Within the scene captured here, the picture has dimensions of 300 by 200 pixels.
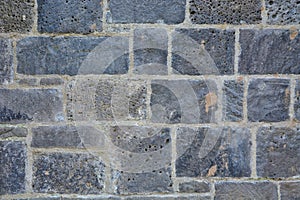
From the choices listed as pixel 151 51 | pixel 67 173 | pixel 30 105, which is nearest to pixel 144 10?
pixel 151 51

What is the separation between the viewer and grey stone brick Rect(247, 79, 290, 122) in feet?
8.10

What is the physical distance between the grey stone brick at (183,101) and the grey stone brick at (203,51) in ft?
0.27

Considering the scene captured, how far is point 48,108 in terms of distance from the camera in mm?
2475

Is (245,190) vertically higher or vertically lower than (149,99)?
lower

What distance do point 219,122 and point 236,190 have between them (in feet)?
1.39

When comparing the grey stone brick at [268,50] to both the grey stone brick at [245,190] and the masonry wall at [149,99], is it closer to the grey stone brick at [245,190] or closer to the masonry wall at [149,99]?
the masonry wall at [149,99]

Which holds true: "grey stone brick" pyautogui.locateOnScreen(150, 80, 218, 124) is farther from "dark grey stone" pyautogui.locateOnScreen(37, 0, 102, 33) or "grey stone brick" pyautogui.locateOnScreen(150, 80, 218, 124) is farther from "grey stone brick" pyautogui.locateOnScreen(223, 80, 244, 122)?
"dark grey stone" pyautogui.locateOnScreen(37, 0, 102, 33)

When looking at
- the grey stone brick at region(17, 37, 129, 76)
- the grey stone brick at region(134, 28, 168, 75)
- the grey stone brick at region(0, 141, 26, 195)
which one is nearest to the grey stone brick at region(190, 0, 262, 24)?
the grey stone brick at region(134, 28, 168, 75)

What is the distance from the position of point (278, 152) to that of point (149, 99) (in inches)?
32.9

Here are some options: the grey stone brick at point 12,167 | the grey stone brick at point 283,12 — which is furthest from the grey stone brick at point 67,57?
the grey stone brick at point 283,12

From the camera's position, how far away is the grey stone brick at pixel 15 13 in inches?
96.0

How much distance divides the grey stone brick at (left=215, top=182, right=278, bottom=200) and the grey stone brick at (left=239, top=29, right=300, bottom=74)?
0.68 metres

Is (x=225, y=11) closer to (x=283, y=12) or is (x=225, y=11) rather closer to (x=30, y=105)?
(x=283, y=12)

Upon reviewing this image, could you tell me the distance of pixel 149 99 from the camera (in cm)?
247
